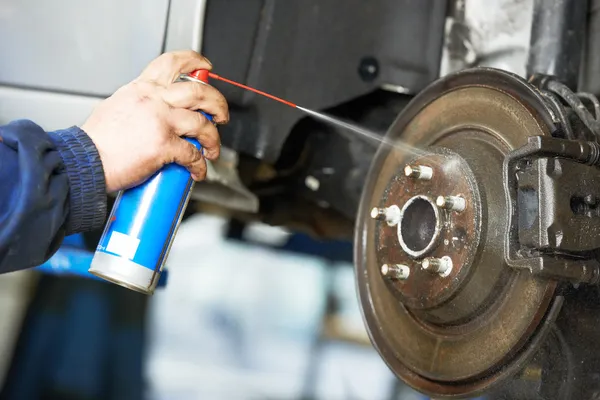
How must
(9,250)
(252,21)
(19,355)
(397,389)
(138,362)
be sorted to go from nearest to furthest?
(9,250) → (252,21) → (19,355) → (138,362) → (397,389)

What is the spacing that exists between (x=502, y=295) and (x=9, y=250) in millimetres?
491

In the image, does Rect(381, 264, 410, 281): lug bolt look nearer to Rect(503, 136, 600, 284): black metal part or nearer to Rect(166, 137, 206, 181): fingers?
Rect(503, 136, 600, 284): black metal part

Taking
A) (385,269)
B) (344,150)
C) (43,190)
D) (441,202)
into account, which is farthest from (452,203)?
(344,150)

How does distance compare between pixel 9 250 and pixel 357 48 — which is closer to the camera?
pixel 9 250

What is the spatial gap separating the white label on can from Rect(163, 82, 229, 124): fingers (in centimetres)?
16

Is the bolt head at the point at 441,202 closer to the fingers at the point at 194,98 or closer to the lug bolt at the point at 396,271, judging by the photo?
the lug bolt at the point at 396,271

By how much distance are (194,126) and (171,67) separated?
0.26 ft

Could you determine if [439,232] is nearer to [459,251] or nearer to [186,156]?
[459,251]

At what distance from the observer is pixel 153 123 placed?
0.66 metres

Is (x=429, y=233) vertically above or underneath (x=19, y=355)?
above

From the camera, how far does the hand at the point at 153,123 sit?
0.66 m

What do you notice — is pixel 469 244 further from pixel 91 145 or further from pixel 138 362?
pixel 138 362

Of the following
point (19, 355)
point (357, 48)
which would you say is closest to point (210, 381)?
point (19, 355)

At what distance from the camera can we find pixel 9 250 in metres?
0.60
